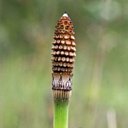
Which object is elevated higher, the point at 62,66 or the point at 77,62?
the point at 77,62

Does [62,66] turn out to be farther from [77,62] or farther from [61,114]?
[77,62]

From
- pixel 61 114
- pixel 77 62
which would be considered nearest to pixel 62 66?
pixel 61 114

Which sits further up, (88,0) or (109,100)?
(88,0)

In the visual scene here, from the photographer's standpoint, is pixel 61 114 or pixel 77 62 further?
pixel 77 62

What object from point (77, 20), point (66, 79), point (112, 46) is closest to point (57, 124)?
point (66, 79)

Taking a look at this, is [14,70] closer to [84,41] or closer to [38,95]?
[38,95]

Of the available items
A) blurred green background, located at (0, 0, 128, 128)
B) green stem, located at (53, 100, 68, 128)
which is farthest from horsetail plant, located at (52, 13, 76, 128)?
blurred green background, located at (0, 0, 128, 128)

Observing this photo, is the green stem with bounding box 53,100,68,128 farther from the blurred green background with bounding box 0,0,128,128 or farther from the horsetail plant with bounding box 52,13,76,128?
the blurred green background with bounding box 0,0,128,128

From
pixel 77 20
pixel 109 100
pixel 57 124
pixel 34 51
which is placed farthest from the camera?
pixel 77 20
